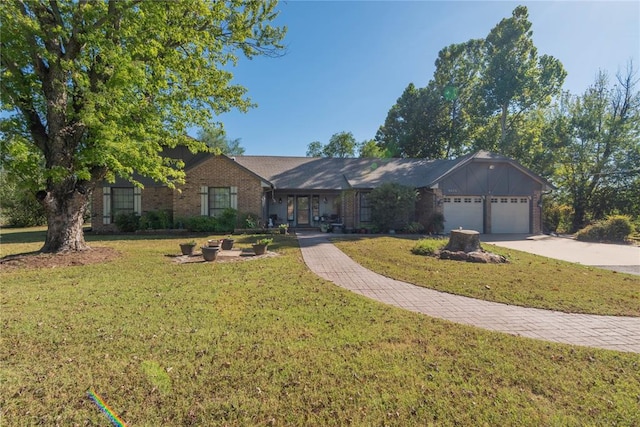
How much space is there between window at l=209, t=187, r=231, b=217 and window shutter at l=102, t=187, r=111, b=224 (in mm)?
5842

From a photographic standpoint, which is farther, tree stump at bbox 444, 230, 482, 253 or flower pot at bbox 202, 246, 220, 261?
tree stump at bbox 444, 230, 482, 253

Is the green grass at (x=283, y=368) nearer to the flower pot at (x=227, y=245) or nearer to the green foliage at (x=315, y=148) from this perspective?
the flower pot at (x=227, y=245)

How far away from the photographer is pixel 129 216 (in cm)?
1612

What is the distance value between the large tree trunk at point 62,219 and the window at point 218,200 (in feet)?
24.0

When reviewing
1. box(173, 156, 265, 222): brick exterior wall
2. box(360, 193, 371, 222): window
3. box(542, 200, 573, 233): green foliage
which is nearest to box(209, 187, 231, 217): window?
box(173, 156, 265, 222): brick exterior wall

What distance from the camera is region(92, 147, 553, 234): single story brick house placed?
16.4 m

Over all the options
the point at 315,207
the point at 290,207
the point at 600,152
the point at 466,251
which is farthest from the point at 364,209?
the point at 600,152

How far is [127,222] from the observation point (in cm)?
1606

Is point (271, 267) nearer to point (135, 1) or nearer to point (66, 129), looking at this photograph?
point (66, 129)

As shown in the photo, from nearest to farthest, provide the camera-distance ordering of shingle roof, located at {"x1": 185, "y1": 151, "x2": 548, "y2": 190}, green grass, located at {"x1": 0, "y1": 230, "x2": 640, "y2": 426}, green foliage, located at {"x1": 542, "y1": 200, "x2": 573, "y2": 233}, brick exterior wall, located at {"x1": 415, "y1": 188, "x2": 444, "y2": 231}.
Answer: green grass, located at {"x1": 0, "y1": 230, "x2": 640, "y2": 426} < brick exterior wall, located at {"x1": 415, "y1": 188, "x2": 444, "y2": 231} < shingle roof, located at {"x1": 185, "y1": 151, "x2": 548, "y2": 190} < green foliage, located at {"x1": 542, "y1": 200, "x2": 573, "y2": 233}

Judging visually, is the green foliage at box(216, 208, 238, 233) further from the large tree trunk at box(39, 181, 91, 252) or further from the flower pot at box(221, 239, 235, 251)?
the large tree trunk at box(39, 181, 91, 252)

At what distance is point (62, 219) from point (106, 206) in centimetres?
868

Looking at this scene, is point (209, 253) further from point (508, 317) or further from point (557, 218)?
point (557, 218)

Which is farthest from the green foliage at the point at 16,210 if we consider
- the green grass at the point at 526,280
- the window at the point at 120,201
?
the green grass at the point at 526,280
